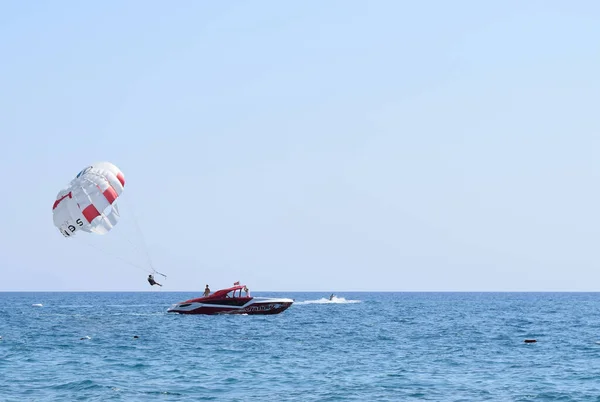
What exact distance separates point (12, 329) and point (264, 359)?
32185 mm

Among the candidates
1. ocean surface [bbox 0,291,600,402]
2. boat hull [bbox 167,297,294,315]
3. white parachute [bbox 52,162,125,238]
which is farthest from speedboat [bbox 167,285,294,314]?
white parachute [bbox 52,162,125,238]

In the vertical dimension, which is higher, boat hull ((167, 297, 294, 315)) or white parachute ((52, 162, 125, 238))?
white parachute ((52, 162, 125, 238))

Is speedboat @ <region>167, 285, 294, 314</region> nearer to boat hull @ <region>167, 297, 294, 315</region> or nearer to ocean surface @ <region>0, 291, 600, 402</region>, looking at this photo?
boat hull @ <region>167, 297, 294, 315</region>

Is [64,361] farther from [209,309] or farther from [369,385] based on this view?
[209,309]

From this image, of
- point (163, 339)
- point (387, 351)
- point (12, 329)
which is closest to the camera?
point (387, 351)

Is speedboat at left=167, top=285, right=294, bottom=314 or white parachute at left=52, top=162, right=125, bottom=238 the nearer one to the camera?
white parachute at left=52, top=162, right=125, bottom=238

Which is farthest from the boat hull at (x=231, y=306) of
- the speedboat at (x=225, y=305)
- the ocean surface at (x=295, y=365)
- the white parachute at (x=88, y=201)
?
the white parachute at (x=88, y=201)

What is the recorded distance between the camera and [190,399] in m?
29.2

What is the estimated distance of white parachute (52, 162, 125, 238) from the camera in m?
55.3

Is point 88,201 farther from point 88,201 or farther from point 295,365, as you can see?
point 295,365

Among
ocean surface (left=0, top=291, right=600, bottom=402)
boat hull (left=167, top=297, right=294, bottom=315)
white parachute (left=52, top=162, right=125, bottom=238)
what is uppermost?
white parachute (left=52, top=162, right=125, bottom=238)

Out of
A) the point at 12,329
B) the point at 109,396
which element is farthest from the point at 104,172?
the point at 109,396

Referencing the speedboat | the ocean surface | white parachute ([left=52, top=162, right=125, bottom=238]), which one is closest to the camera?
the ocean surface

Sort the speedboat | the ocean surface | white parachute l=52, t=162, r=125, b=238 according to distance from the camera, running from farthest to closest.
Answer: the speedboat
white parachute l=52, t=162, r=125, b=238
the ocean surface
